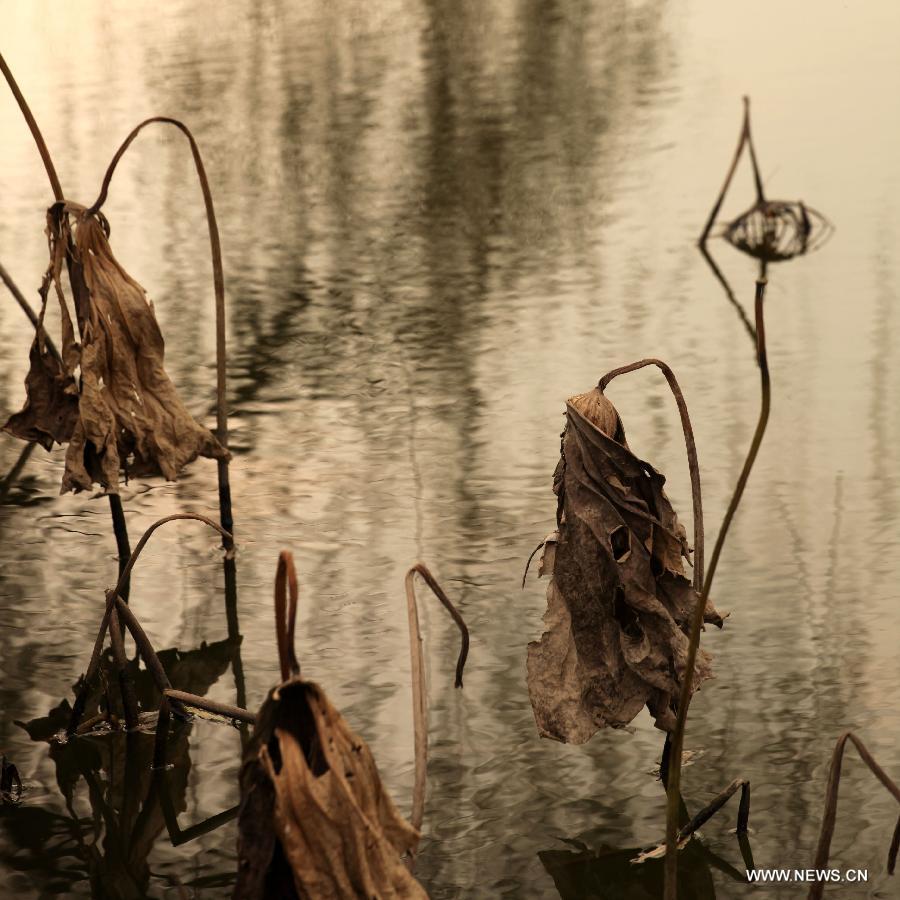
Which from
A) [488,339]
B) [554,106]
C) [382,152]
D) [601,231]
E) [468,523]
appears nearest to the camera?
[468,523]

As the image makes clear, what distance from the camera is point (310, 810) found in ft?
5.50

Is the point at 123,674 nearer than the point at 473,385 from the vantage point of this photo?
Yes

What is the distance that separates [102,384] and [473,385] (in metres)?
1.64

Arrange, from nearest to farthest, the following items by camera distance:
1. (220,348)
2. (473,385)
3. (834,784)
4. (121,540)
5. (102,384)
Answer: (834,784)
(102,384)
(220,348)
(121,540)
(473,385)

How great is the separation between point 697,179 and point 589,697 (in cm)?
450

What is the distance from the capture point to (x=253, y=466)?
421 centimetres

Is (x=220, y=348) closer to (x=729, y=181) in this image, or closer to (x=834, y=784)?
(x=834, y=784)

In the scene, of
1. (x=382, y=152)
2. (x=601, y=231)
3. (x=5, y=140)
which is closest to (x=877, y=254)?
(x=601, y=231)

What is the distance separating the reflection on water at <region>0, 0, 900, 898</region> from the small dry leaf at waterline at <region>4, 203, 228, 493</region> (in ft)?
1.19

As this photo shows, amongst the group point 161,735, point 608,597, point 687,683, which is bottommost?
point 161,735

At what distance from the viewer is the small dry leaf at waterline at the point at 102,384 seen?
307 cm

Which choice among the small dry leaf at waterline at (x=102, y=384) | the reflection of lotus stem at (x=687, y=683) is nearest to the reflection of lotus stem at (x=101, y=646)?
the small dry leaf at waterline at (x=102, y=384)

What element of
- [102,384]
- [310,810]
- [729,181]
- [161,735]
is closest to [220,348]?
[102,384]

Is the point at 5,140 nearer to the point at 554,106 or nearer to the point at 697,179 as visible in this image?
the point at 554,106
